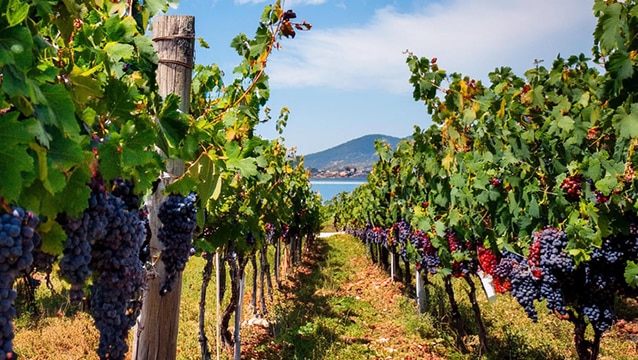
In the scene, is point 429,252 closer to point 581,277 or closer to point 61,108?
point 581,277

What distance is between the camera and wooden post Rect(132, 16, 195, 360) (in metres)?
2.45

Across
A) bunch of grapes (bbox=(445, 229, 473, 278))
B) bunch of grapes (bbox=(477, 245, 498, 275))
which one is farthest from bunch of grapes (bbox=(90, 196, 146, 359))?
bunch of grapes (bbox=(445, 229, 473, 278))

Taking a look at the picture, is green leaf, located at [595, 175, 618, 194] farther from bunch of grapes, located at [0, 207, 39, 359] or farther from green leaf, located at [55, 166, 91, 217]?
bunch of grapes, located at [0, 207, 39, 359]

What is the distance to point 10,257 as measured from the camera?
101 cm

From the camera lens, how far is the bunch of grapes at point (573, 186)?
4.56m

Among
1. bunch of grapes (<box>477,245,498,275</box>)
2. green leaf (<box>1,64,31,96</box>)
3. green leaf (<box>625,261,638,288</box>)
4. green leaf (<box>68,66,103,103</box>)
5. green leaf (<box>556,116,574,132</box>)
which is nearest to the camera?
green leaf (<box>1,64,31,96</box>)

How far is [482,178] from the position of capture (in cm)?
515

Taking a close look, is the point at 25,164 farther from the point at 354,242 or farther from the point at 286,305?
the point at 354,242

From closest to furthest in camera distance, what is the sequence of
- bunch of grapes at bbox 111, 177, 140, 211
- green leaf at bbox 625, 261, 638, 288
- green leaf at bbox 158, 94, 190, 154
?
bunch of grapes at bbox 111, 177, 140, 211 < green leaf at bbox 158, 94, 190, 154 < green leaf at bbox 625, 261, 638, 288

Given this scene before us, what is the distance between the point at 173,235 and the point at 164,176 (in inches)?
12.4

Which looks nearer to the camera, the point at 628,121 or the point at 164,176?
the point at 164,176

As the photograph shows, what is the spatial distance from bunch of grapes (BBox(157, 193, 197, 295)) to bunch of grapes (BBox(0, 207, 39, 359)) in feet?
4.56

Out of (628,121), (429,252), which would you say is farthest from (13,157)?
(429,252)

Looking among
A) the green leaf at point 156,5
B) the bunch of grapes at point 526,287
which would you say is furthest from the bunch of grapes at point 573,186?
the green leaf at point 156,5
